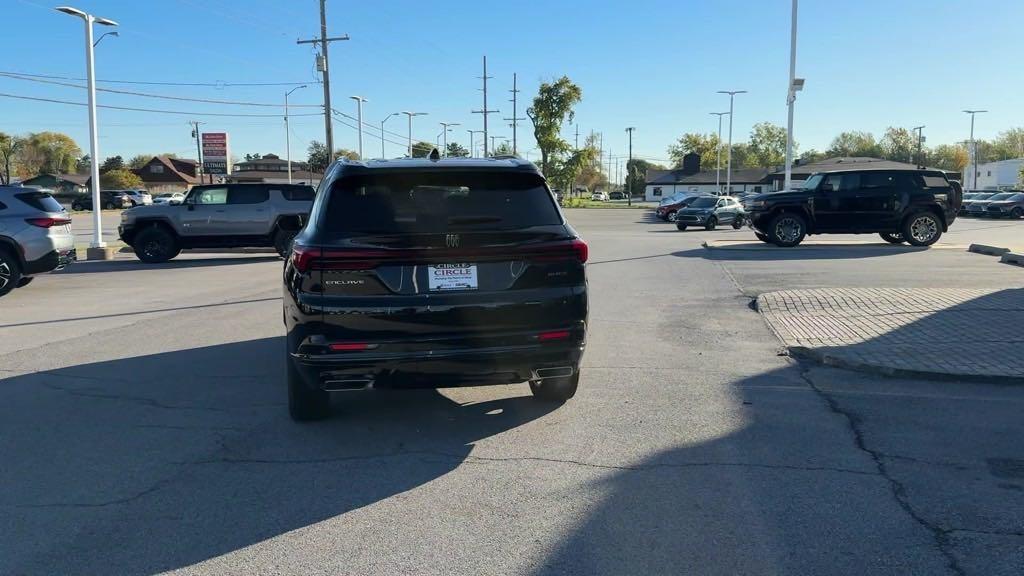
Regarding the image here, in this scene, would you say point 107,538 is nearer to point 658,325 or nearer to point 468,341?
point 468,341

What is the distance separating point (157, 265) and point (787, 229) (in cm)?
1588

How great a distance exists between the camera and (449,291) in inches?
186

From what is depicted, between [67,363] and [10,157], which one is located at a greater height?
[10,157]

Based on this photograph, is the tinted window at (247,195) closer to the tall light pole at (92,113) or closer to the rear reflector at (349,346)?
the tall light pole at (92,113)

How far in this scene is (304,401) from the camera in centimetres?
538

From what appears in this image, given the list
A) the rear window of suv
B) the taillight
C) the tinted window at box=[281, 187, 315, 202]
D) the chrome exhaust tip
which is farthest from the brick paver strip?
the tinted window at box=[281, 187, 315, 202]

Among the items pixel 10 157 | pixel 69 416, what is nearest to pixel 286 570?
pixel 69 416

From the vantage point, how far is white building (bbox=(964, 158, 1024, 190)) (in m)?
94.3

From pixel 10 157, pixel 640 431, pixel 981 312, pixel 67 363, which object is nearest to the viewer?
pixel 640 431

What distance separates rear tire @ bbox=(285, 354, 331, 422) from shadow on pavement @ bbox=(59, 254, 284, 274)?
1356 cm

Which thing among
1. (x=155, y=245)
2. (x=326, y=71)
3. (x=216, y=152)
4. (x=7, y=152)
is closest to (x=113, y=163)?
(x=7, y=152)

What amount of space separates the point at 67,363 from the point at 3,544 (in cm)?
435

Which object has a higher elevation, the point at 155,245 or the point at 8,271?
the point at 155,245

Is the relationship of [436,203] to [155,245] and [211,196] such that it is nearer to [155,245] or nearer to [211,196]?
[211,196]
